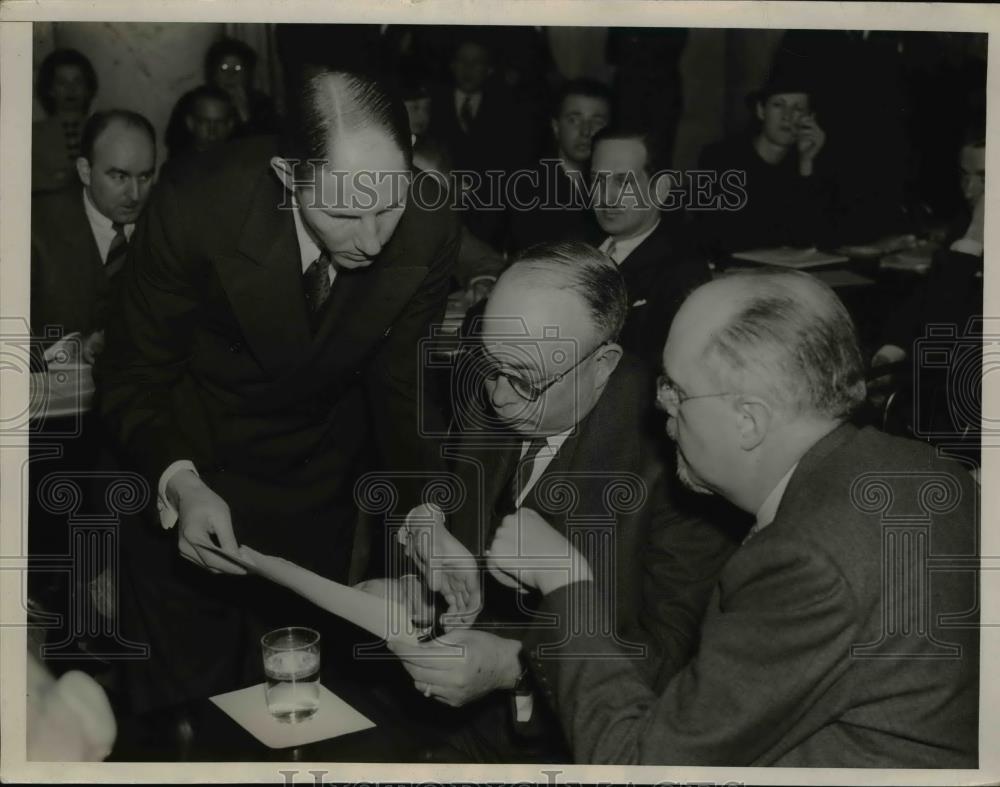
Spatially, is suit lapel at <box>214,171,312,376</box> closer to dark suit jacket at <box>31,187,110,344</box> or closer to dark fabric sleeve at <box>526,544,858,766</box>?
dark suit jacket at <box>31,187,110,344</box>

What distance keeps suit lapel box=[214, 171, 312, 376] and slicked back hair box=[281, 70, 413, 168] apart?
170 mm

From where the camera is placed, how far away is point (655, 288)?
2490 millimetres

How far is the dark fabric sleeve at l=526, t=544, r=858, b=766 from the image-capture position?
7.04 feet

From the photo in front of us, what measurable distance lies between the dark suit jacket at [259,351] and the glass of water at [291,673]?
195 millimetres

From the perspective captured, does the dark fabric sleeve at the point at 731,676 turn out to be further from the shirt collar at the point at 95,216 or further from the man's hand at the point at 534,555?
the shirt collar at the point at 95,216

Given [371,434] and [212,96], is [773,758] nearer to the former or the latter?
[371,434]

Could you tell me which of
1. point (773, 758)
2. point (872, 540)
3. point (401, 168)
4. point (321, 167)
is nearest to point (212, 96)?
point (321, 167)

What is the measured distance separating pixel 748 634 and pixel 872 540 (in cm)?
39

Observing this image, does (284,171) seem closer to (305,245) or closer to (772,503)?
(305,245)

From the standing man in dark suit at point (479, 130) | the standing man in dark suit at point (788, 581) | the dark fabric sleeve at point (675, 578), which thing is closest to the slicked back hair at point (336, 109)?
the standing man in dark suit at point (479, 130)

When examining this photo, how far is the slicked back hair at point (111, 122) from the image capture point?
8.28ft

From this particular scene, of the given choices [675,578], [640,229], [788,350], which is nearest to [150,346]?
[640,229]

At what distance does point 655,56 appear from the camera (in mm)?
2549

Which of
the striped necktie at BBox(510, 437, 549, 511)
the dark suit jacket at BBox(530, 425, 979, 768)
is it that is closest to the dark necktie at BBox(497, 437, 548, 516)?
the striped necktie at BBox(510, 437, 549, 511)
